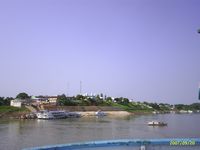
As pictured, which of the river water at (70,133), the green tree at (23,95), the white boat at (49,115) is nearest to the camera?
the river water at (70,133)

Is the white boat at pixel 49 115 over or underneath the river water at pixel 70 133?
over

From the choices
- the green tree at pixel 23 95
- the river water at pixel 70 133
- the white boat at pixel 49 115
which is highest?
the green tree at pixel 23 95

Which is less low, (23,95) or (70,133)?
(23,95)

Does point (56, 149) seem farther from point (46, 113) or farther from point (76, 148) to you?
point (46, 113)

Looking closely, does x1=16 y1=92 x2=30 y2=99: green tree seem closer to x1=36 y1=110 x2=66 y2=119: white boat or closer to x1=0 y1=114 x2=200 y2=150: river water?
x1=36 y1=110 x2=66 y2=119: white boat

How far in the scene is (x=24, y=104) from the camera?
78.1 m

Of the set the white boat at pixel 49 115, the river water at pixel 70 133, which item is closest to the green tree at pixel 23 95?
the white boat at pixel 49 115

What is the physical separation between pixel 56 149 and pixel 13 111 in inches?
2366

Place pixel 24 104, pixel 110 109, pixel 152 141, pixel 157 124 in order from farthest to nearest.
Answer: pixel 110 109 → pixel 24 104 → pixel 157 124 → pixel 152 141

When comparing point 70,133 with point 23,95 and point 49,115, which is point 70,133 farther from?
point 23,95

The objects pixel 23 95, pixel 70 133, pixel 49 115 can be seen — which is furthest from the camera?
pixel 23 95

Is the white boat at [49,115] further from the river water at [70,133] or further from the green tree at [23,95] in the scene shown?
the green tree at [23,95]

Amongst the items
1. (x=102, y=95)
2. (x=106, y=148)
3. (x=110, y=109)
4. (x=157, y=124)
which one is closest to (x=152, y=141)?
(x=106, y=148)

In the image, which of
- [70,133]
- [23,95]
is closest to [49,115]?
[70,133]
